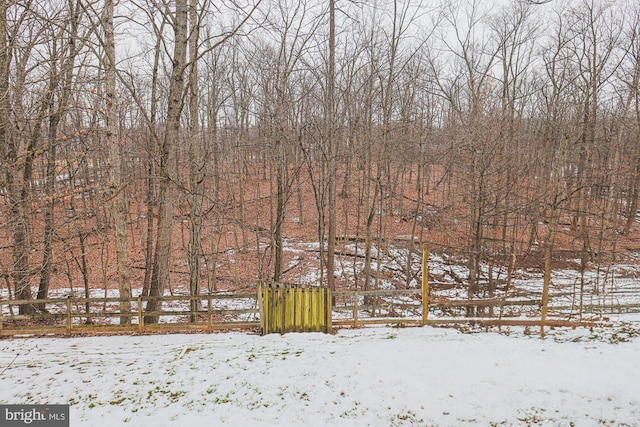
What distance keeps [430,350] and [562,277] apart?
12.7 metres

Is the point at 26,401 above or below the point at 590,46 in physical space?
below

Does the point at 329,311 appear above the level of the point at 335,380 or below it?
above

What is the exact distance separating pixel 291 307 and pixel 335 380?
277 cm

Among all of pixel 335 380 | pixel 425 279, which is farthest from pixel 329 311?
pixel 335 380

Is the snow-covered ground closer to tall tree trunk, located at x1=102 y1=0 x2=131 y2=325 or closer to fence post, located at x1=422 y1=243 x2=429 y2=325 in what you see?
fence post, located at x1=422 y1=243 x2=429 y2=325

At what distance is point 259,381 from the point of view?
20.0ft

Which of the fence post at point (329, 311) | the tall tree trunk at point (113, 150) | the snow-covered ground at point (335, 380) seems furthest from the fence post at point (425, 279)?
the tall tree trunk at point (113, 150)

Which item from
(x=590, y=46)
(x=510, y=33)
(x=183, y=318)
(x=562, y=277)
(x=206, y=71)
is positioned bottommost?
(x=183, y=318)

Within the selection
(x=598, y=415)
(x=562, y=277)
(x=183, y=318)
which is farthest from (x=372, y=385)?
(x=562, y=277)

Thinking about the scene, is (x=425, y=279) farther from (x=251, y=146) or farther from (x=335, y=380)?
(x=251, y=146)

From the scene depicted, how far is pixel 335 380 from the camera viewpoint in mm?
6121

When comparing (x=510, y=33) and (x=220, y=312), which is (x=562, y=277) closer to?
(x=510, y=33)

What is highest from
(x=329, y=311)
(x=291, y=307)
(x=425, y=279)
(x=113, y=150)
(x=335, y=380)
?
(x=113, y=150)

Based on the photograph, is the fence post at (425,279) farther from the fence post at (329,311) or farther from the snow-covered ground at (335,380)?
the fence post at (329,311)
